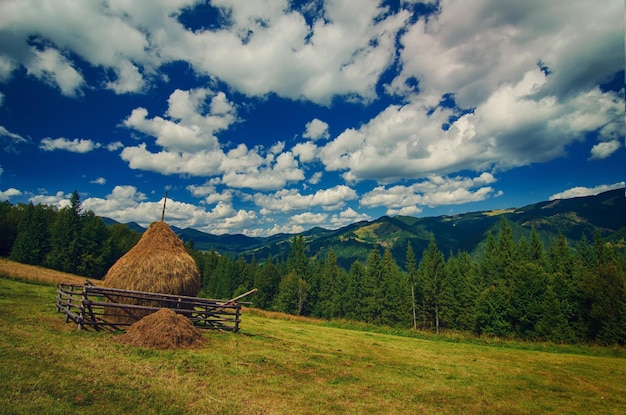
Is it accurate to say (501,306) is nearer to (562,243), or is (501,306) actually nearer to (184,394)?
(562,243)

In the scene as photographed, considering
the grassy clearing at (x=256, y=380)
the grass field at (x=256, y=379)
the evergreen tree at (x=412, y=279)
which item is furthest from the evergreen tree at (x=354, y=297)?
the grassy clearing at (x=256, y=380)

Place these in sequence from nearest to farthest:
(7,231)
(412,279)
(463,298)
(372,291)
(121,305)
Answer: (121,305) → (463,298) → (412,279) → (372,291) → (7,231)

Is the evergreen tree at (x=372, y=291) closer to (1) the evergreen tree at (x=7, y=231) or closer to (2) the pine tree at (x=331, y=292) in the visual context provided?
(2) the pine tree at (x=331, y=292)

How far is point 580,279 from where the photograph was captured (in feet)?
140

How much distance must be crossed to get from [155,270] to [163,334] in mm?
6742

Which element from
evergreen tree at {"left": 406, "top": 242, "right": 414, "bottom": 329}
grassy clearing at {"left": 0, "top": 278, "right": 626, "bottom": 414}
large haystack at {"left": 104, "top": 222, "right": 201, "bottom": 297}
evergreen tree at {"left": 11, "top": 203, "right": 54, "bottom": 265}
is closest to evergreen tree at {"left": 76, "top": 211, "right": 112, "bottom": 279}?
evergreen tree at {"left": 11, "top": 203, "right": 54, "bottom": 265}

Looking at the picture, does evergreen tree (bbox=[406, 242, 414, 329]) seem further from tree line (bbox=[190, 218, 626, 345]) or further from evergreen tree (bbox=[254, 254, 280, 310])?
evergreen tree (bbox=[254, 254, 280, 310])

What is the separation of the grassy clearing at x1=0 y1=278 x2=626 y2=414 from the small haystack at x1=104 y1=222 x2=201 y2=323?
3.60 metres

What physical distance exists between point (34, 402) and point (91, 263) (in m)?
76.8

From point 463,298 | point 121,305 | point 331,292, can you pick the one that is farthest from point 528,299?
point 121,305

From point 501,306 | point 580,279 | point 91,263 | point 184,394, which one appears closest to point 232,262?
point 91,263

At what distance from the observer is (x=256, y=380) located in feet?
35.5

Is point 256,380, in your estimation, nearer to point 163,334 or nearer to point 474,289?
point 163,334

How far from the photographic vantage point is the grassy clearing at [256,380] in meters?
7.88
